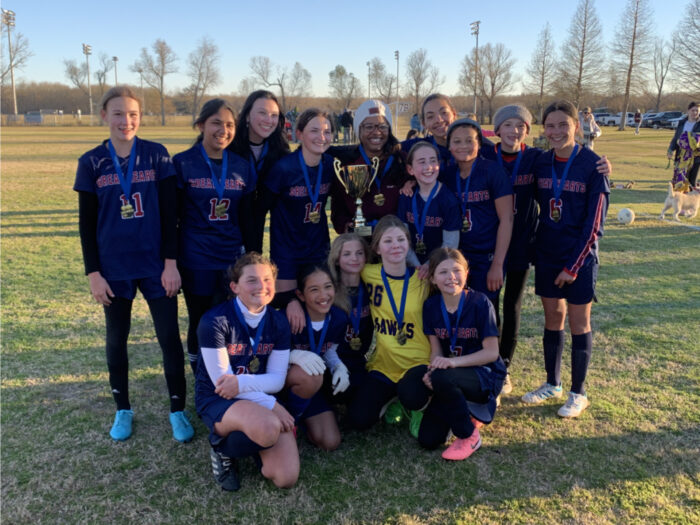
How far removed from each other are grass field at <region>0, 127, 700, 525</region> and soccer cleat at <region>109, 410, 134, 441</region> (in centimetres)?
5

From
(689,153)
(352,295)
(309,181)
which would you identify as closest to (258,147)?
(309,181)

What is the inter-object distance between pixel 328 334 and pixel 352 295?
0.99ft

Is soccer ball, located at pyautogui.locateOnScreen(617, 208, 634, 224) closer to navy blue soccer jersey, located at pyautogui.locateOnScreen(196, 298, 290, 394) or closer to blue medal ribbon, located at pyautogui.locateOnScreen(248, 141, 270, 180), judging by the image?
blue medal ribbon, located at pyautogui.locateOnScreen(248, 141, 270, 180)

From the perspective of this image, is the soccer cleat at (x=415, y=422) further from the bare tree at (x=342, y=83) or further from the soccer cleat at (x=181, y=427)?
the bare tree at (x=342, y=83)

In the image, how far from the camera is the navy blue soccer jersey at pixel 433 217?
315cm

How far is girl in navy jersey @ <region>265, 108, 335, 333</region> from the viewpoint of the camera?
324 cm

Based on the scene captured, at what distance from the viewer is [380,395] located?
3.04 metres

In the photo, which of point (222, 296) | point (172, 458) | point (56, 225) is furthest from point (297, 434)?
point (56, 225)

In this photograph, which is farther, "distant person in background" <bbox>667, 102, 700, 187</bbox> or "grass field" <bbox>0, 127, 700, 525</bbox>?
"distant person in background" <bbox>667, 102, 700, 187</bbox>

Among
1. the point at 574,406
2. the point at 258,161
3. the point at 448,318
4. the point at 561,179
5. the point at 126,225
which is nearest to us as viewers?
the point at 126,225

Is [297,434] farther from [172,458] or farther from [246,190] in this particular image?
[246,190]

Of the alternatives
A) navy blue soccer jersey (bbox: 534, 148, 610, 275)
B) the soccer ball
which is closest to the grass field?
navy blue soccer jersey (bbox: 534, 148, 610, 275)

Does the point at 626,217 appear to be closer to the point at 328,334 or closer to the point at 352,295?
the point at 352,295

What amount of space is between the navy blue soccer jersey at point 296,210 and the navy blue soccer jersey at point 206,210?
0.26 metres
